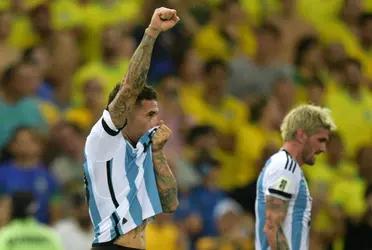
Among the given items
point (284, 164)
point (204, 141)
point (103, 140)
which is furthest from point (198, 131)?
point (103, 140)

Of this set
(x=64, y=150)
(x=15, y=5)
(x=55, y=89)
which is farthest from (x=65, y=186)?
(x=15, y=5)

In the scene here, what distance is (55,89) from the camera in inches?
528

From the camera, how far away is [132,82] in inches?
303

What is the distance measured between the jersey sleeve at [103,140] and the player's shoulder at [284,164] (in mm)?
1487

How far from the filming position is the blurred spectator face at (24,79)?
497 inches

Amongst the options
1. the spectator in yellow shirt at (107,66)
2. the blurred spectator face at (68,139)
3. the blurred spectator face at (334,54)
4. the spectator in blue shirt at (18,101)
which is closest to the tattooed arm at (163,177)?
the blurred spectator face at (68,139)

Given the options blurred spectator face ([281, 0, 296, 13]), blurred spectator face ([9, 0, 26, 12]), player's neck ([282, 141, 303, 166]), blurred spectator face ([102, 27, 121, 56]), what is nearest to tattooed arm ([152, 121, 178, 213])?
player's neck ([282, 141, 303, 166])

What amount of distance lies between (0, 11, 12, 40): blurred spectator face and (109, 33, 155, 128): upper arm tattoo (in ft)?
18.2

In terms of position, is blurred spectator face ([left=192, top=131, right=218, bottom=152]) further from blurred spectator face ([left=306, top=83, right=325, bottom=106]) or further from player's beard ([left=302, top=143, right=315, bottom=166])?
player's beard ([left=302, top=143, right=315, bottom=166])

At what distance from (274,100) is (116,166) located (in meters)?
6.42

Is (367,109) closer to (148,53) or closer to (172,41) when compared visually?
(172,41)

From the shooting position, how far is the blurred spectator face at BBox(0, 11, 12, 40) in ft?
42.7

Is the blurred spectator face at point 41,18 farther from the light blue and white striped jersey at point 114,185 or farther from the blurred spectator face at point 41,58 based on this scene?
the light blue and white striped jersey at point 114,185

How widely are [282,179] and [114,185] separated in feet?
4.61
